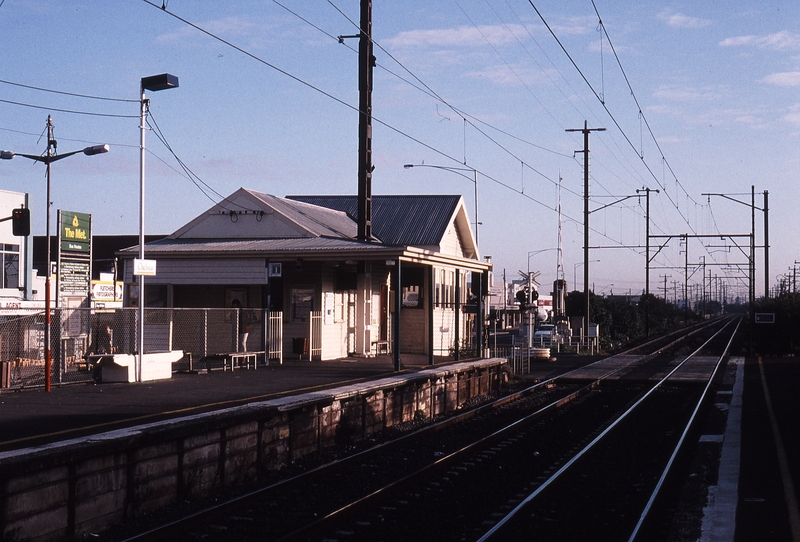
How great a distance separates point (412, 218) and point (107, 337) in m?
14.8

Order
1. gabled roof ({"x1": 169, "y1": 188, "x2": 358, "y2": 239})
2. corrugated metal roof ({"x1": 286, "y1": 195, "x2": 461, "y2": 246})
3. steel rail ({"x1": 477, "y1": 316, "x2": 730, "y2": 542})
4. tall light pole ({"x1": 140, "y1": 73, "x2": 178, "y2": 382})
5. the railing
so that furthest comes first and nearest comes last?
corrugated metal roof ({"x1": 286, "y1": 195, "x2": 461, "y2": 246}) < the railing < gabled roof ({"x1": 169, "y1": 188, "x2": 358, "y2": 239}) < tall light pole ({"x1": 140, "y1": 73, "x2": 178, "y2": 382}) < steel rail ({"x1": 477, "y1": 316, "x2": 730, "y2": 542})

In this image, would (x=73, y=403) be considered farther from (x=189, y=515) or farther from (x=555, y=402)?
(x=555, y=402)

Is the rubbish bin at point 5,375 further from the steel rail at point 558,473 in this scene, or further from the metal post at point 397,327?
the steel rail at point 558,473

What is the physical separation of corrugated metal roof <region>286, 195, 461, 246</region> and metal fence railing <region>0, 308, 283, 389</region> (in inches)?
374

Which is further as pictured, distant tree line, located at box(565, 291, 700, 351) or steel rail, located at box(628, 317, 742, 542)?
distant tree line, located at box(565, 291, 700, 351)

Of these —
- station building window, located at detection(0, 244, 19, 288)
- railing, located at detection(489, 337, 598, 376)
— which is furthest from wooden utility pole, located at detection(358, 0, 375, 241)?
station building window, located at detection(0, 244, 19, 288)

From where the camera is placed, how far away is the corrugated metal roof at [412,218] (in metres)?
33.1

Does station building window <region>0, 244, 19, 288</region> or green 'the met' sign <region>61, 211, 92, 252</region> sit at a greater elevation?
green 'the met' sign <region>61, 211, 92, 252</region>

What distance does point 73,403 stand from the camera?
1405 cm

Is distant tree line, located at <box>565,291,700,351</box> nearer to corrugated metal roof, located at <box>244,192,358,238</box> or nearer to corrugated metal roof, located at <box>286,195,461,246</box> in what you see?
corrugated metal roof, located at <box>286,195,461,246</box>

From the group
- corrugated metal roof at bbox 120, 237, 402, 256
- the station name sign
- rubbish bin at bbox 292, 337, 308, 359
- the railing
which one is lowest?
the railing

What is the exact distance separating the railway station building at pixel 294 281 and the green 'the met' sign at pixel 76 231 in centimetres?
2248

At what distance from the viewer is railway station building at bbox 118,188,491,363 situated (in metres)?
22.7

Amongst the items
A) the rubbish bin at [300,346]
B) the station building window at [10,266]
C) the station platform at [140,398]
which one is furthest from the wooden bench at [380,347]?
the station building window at [10,266]
